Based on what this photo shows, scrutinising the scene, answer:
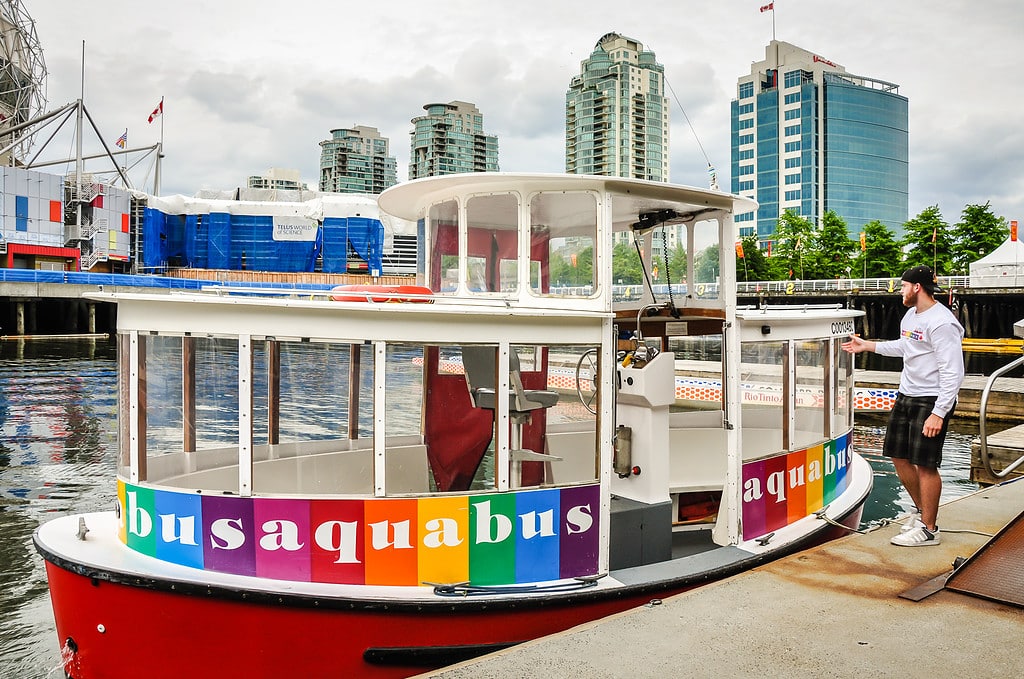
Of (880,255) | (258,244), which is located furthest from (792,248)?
(258,244)

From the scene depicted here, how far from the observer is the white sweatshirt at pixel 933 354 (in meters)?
5.43

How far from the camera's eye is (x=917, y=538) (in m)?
5.96

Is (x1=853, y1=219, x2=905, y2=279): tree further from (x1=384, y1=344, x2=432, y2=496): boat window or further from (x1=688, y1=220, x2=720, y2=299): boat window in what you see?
(x1=384, y1=344, x2=432, y2=496): boat window

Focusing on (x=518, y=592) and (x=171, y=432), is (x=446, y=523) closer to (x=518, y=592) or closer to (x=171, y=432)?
(x=518, y=592)

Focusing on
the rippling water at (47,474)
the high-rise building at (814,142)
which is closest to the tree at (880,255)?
the rippling water at (47,474)

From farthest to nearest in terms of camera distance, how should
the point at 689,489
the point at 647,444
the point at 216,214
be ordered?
the point at 216,214 → the point at 689,489 → the point at 647,444

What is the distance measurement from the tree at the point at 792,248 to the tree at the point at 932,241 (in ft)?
33.3

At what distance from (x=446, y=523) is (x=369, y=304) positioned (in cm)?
152

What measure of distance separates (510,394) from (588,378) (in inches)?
30.9

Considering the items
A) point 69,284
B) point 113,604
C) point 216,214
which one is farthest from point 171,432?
point 216,214

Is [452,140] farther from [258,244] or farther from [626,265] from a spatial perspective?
[258,244]

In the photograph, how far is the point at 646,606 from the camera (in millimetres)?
4801

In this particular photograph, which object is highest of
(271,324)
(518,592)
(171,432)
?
(271,324)

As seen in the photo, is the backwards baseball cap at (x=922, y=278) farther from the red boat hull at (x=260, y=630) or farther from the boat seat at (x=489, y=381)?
the red boat hull at (x=260, y=630)
